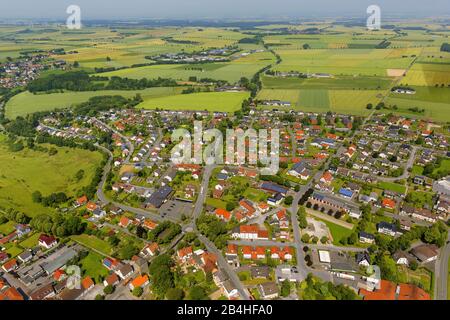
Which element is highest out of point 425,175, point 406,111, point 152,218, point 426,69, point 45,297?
point 426,69

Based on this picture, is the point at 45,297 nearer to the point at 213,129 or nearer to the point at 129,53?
the point at 213,129

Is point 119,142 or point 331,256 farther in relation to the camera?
point 119,142

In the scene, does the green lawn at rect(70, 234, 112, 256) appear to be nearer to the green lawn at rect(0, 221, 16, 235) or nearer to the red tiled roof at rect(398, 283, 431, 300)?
the green lawn at rect(0, 221, 16, 235)

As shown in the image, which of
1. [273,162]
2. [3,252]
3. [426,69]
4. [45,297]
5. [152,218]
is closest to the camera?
[45,297]

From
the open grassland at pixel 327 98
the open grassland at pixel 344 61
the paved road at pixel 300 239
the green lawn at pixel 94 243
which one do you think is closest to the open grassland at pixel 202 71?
the open grassland at pixel 344 61

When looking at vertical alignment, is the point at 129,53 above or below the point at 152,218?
above

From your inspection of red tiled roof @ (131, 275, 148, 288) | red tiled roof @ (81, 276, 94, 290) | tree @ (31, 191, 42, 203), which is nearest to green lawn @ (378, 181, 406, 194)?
red tiled roof @ (131, 275, 148, 288)

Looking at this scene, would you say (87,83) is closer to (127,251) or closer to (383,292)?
(127,251)

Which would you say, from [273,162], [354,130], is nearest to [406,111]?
[354,130]

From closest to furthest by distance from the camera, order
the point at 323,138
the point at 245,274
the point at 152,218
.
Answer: the point at 245,274 → the point at 152,218 → the point at 323,138
